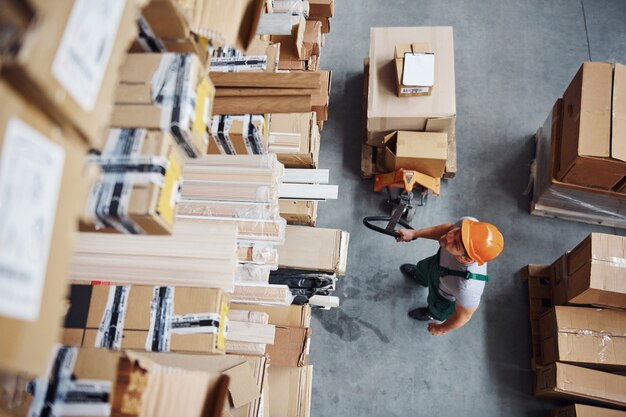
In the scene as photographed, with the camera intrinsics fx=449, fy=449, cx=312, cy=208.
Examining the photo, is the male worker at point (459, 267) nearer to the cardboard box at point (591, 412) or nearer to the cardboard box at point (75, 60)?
the cardboard box at point (591, 412)

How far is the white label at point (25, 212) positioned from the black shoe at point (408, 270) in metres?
3.58

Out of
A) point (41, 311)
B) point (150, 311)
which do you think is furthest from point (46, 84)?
point (150, 311)

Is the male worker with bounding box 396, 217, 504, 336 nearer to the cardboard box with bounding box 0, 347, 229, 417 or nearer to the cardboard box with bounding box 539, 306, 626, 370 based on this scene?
the cardboard box with bounding box 539, 306, 626, 370

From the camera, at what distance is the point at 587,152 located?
3.64 m

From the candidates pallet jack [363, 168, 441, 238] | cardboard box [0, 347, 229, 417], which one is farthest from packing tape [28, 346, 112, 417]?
pallet jack [363, 168, 441, 238]

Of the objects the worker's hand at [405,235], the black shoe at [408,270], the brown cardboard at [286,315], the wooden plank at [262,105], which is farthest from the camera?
the black shoe at [408,270]

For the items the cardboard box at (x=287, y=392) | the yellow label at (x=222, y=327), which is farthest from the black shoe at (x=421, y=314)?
the yellow label at (x=222, y=327)

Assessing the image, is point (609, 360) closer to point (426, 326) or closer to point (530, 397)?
point (530, 397)

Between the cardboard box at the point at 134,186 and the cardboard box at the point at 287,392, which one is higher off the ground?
the cardboard box at the point at 134,186

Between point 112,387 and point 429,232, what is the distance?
2.68 meters

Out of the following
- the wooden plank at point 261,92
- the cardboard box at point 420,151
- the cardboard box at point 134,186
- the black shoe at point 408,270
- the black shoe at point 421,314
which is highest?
the cardboard box at point 420,151

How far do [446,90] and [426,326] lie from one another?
2179mm

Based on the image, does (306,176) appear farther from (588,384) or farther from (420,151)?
(588,384)

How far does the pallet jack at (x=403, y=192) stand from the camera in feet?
13.4
